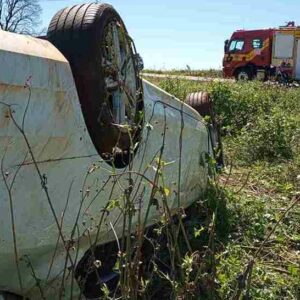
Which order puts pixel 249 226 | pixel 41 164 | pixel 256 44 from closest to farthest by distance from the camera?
pixel 41 164, pixel 249 226, pixel 256 44

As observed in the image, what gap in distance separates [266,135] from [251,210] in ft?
11.9

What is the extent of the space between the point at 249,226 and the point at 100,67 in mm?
2391

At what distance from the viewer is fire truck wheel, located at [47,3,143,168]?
2455 millimetres

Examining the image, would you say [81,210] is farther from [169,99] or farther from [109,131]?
[169,99]

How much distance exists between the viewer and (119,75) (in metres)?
2.74

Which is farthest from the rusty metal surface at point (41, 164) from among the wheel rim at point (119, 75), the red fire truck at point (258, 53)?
the red fire truck at point (258, 53)

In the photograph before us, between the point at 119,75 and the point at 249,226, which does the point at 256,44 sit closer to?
the point at 249,226

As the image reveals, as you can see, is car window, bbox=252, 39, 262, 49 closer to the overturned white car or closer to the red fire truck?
the red fire truck

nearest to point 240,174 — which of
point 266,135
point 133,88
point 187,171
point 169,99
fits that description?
point 266,135

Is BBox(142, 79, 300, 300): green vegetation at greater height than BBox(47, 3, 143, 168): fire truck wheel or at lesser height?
lesser

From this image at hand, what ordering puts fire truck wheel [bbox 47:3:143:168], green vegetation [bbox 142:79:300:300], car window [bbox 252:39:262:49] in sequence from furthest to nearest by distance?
car window [bbox 252:39:262:49] → fire truck wheel [bbox 47:3:143:168] → green vegetation [bbox 142:79:300:300]

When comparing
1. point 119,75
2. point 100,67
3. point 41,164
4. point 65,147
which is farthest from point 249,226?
point 41,164

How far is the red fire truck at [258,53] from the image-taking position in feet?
91.4

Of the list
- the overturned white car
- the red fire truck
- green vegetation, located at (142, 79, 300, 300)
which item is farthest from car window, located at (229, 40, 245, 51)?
the overturned white car
